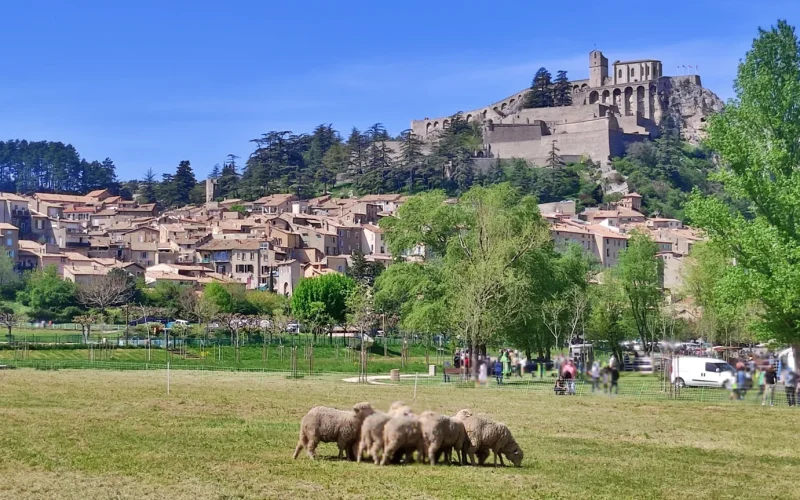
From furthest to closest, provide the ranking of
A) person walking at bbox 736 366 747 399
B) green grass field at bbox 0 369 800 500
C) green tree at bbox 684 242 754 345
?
green tree at bbox 684 242 754 345
person walking at bbox 736 366 747 399
green grass field at bbox 0 369 800 500

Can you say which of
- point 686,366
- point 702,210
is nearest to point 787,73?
point 702,210

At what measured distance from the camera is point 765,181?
32250 millimetres

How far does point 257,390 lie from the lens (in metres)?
31.6

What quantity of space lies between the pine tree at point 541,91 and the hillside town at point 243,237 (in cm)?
3969

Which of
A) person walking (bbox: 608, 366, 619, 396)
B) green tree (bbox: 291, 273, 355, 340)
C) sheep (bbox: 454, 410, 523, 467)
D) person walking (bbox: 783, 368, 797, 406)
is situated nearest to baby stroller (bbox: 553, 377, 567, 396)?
person walking (bbox: 608, 366, 619, 396)

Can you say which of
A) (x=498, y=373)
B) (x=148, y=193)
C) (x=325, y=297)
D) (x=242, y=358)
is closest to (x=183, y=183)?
(x=148, y=193)

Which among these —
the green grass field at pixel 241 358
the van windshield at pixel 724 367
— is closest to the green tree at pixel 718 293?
the van windshield at pixel 724 367

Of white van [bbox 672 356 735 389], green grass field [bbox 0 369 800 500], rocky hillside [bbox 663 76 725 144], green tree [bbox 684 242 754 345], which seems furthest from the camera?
rocky hillside [bbox 663 76 725 144]

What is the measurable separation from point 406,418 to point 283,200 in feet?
480

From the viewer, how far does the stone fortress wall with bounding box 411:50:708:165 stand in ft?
543

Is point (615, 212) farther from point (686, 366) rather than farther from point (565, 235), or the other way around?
point (686, 366)

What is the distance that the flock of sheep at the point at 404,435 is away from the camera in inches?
640

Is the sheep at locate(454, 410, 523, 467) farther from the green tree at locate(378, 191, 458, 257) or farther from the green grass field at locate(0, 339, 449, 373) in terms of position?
the green grass field at locate(0, 339, 449, 373)

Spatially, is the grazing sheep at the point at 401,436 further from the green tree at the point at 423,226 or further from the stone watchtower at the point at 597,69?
the stone watchtower at the point at 597,69
